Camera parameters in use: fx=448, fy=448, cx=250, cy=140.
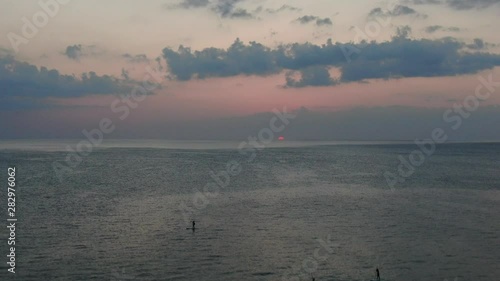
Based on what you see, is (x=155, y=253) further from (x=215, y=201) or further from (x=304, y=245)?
(x=215, y=201)

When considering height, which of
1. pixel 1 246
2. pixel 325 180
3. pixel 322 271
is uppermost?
pixel 325 180

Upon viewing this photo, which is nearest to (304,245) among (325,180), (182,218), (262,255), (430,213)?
(262,255)

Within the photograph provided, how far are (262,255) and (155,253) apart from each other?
41.6ft

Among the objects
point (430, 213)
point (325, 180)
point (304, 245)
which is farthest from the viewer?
point (325, 180)

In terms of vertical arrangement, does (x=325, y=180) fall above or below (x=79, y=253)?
above

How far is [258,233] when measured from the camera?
208 feet

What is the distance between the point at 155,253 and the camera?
53.1 meters

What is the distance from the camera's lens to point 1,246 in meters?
53.8

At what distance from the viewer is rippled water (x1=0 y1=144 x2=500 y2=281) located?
4788cm

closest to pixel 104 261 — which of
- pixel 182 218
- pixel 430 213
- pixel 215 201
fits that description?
pixel 182 218

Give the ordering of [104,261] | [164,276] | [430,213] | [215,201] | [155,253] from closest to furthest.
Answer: [164,276]
[104,261]
[155,253]
[430,213]
[215,201]

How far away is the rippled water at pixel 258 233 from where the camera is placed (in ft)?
157

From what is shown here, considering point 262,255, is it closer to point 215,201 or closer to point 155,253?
point 155,253

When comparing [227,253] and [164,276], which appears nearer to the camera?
[164,276]
